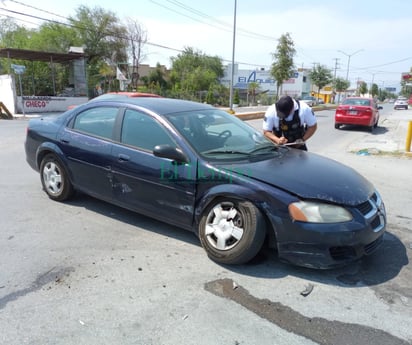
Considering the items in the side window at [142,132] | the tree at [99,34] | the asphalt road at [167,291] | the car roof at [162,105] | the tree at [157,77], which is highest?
the tree at [99,34]

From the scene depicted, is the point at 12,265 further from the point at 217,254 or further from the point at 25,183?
the point at 25,183

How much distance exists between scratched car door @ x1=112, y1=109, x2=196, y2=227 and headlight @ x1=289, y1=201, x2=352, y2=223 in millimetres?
993

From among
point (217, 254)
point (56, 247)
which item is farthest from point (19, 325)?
point (217, 254)

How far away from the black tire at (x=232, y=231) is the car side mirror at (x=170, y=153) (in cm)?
52

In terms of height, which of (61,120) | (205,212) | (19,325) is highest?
(61,120)

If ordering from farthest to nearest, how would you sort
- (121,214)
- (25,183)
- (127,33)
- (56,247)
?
(127,33) < (25,183) < (121,214) < (56,247)

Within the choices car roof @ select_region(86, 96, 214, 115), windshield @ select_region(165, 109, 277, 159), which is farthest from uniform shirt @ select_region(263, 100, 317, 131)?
car roof @ select_region(86, 96, 214, 115)

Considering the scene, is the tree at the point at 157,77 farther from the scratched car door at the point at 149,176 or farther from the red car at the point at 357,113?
the scratched car door at the point at 149,176

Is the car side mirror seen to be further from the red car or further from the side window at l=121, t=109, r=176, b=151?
the red car

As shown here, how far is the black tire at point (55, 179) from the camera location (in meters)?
4.64

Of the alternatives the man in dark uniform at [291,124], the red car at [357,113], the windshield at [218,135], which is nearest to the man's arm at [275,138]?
the man in dark uniform at [291,124]

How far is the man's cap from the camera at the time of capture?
190 inches

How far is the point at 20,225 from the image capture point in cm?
412

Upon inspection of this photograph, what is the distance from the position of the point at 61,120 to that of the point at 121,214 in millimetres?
1497
